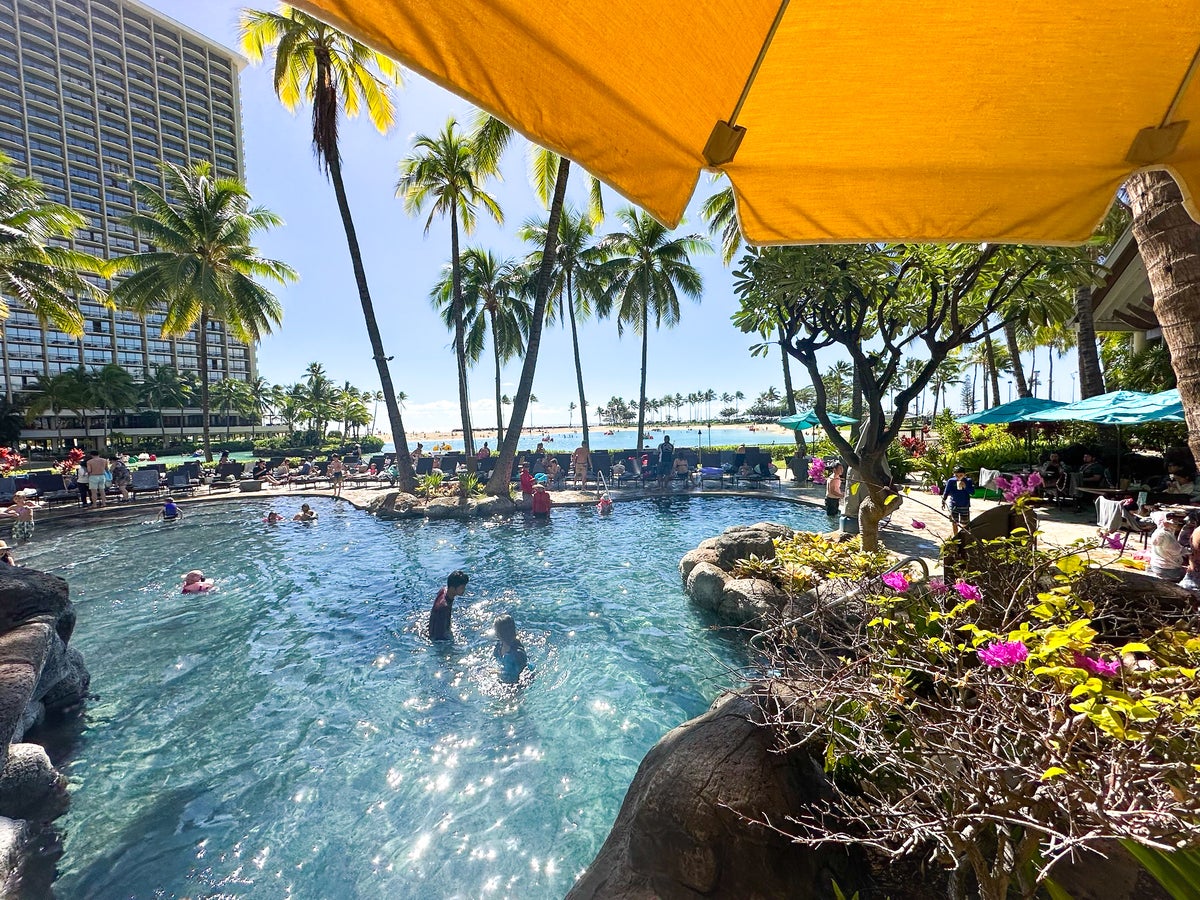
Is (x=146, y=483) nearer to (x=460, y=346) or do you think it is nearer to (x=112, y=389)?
(x=460, y=346)

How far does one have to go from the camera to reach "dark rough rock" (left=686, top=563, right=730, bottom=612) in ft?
23.0

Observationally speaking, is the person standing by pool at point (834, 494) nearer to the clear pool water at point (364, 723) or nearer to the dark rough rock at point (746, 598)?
the clear pool water at point (364, 723)

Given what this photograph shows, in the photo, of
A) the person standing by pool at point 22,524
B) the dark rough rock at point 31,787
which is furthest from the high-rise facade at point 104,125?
the dark rough rock at point 31,787

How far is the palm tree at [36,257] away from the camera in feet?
48.0

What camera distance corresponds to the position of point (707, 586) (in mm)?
7180

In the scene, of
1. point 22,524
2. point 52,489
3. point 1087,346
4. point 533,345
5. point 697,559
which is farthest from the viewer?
point 52,489

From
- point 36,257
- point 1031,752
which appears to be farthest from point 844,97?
point 36,257

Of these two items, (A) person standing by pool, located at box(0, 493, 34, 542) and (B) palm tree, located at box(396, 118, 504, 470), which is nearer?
(A) person standing by pool, located at box(0, 493, 34, 542)

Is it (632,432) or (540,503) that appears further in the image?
(632,432)

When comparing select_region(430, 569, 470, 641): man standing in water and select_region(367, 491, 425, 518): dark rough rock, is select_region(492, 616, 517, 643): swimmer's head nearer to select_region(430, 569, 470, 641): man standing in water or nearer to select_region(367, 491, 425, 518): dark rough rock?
select_region(430, 569, 470, 641): man standing in water

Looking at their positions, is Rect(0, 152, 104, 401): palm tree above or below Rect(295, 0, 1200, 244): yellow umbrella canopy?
above

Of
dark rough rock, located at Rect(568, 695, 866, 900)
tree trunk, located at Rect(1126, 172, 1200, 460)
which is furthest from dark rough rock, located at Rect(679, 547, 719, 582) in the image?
tree trunk, located at Rect(1126, 172, 1200, 460)

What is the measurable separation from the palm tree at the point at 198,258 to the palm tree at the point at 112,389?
34744 millimetres

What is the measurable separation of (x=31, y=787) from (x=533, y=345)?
42.5 feet
